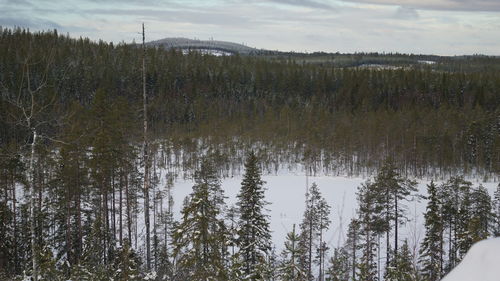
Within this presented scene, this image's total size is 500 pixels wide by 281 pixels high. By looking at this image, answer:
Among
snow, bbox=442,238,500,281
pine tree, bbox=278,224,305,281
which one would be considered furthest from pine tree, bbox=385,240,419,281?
snow, bbox=442,238,500,281

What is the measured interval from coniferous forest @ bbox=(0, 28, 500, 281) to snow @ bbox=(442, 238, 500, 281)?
18.0 ft

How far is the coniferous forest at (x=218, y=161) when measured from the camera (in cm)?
1507

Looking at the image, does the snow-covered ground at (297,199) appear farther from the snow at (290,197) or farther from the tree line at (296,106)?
the tree line at (296,106)

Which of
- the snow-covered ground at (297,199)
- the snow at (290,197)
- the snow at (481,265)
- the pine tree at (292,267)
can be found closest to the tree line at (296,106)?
the snow at (290,197)

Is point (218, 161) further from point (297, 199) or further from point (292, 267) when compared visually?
point (292, 267)

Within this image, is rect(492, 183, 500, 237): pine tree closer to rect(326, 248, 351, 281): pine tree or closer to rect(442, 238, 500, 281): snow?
rect(326, 248, 351, 281): pine tree

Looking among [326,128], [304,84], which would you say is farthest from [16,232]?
[304,84]

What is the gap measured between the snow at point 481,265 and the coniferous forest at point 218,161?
216 inches

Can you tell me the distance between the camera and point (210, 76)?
138000mm

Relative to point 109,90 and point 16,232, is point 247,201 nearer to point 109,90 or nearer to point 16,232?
point 16,232

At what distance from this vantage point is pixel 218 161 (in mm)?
80000

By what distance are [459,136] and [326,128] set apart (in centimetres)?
2627

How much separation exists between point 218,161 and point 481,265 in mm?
77514

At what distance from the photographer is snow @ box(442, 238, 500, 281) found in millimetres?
2814
